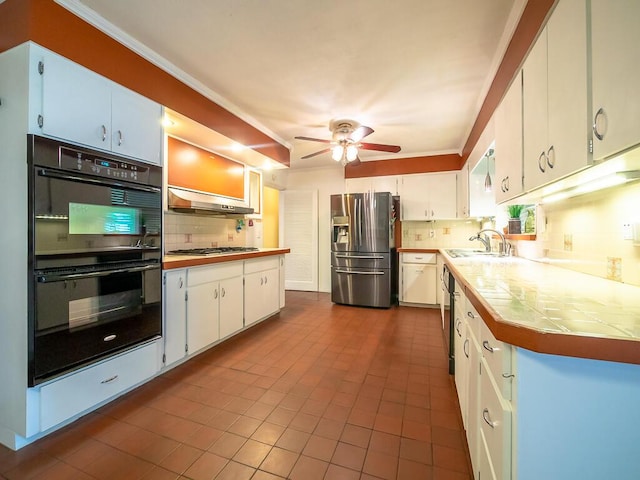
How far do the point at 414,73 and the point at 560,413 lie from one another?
2.45 metres

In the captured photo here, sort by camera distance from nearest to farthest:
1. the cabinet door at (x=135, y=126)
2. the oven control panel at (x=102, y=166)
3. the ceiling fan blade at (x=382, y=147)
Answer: the oven control panel at (x=102, y=166) < the cabinet door at (x=135, y=126) < the ceiling fan blade at (x=382, y=147)

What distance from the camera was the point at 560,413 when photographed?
0.70 meters

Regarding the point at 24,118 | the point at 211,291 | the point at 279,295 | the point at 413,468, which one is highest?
the point at 24,118

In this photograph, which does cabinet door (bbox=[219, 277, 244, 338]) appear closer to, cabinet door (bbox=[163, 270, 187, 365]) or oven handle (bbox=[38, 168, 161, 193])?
cabinet door (bbox=[163, 270, 187, 365])

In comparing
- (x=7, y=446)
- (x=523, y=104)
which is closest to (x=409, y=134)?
(x=523, y=104)

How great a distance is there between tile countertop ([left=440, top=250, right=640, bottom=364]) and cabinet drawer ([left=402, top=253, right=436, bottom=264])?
2873 millimetres

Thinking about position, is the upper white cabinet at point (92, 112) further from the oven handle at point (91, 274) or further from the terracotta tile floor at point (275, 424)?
the terracotta tile floor at point (275, 424)

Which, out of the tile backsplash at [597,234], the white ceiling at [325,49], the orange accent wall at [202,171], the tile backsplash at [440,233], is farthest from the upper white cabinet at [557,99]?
the tile backsplash at [440,233]

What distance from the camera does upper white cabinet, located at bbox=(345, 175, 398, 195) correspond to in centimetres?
469

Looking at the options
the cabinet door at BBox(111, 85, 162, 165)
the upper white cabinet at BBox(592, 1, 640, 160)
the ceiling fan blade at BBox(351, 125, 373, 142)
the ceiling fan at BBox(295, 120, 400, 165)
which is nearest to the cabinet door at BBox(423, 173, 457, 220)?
the ceiling fan at BBox(295, 120, 400, 165)

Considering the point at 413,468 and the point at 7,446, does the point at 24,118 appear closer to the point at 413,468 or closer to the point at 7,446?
the point at 7,446

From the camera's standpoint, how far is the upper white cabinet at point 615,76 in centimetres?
73

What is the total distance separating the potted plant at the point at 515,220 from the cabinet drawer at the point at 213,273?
2.77 meters

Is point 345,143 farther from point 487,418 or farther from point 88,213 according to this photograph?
point 487,418
